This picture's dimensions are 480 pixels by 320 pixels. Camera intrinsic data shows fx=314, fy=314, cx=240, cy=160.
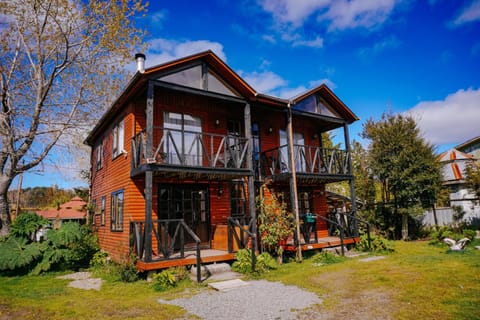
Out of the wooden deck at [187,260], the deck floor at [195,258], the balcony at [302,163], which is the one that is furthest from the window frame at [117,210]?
the balcony at [302,163]

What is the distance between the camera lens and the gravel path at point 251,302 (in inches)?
220

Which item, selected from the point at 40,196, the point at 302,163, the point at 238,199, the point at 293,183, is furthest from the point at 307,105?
the point at 40,196

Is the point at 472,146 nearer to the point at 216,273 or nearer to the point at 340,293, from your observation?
the point at 340,293

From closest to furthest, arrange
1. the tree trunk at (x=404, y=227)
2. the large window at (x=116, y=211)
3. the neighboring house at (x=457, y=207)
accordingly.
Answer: the large window at (x=116, y=211), the tree trunk at (x=404, y=227), the neighboring house at (x=457, y=207)

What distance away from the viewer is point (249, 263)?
365 inches

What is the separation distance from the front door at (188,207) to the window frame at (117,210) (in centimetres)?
146

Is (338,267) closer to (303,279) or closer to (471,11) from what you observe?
(303,279)

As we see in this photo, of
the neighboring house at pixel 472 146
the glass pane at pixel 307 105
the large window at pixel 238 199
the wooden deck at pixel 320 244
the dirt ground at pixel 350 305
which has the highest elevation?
the neighboring house at pixel 472 146

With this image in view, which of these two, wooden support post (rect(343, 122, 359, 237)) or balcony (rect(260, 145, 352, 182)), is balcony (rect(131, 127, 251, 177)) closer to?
balcony (rect(260, 145, 352, 182))

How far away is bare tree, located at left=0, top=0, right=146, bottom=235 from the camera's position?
46.5 feet

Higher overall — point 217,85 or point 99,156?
point 217,85

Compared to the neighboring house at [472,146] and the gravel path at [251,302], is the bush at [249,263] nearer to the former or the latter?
the gravel path at [251,302]

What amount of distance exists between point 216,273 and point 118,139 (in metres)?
6.38

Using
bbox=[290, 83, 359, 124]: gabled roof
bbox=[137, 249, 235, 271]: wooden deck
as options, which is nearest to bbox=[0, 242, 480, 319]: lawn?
bbox=[137, 249, 235, 271]: wooden deck
